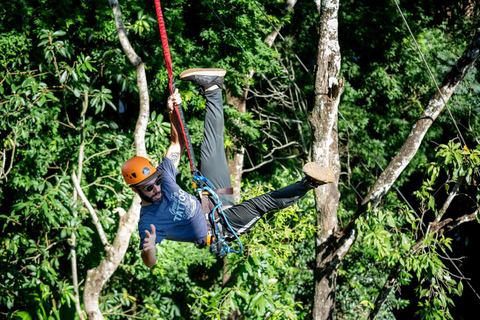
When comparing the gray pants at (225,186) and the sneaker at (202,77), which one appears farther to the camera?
the sneaker at (202,77)

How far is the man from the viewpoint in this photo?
118 inches

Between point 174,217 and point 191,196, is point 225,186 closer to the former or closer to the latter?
point 191,196

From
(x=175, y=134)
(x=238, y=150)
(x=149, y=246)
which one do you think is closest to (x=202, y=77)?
(x=175, y=134)

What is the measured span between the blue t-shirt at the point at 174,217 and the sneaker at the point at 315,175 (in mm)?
743

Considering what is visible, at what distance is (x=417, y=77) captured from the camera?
7.48m

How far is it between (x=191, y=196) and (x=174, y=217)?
7.8 inches

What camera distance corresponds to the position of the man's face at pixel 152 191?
3.04 meters

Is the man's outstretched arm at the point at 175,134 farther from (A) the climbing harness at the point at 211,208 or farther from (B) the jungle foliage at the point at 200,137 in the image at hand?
(B) the jungle foliage at the point at 200,137

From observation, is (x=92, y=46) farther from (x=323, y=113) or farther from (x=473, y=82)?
(x=473, y=82)

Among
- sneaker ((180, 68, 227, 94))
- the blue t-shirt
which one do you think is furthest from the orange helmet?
sneaker ((180, 68, 227, 94))

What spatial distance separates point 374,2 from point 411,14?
2.20ft

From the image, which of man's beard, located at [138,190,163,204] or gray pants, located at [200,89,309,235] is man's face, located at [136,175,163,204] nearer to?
man's beard, located at [138,190,163,204]

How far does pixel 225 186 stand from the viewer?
3.53m

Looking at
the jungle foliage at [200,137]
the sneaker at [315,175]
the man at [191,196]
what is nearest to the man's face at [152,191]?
the man at [191,196]
